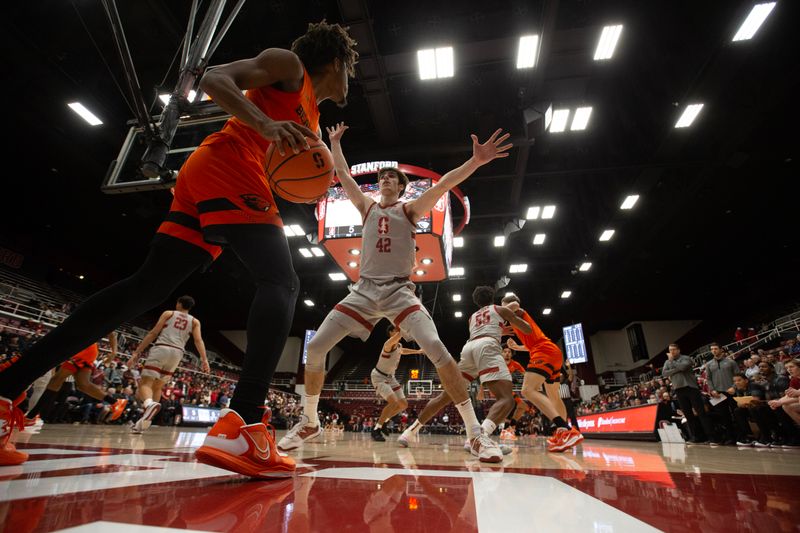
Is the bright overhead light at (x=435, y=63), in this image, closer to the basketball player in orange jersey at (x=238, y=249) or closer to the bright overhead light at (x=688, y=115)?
the bright overhead light at (x=688, y=115)

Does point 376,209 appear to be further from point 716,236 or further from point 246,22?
point 716,236

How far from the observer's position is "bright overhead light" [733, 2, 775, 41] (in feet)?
18.9

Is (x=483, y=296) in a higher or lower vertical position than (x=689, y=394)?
higher

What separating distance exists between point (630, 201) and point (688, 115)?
3.09 m

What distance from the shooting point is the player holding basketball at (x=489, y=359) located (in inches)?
146

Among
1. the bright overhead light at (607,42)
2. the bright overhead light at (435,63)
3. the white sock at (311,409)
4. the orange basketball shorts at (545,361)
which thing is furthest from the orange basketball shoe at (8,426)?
the bright overhead light at (607,42)

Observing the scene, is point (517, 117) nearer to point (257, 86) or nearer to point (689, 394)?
point (689, 394)

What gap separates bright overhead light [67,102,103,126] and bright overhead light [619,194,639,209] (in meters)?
13.1

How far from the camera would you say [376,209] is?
9.06 ft

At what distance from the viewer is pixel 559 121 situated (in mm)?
7578

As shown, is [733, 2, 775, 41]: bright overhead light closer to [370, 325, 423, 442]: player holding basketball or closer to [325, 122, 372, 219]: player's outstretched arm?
[325, 122, 372, 219]: player's outstretched arm

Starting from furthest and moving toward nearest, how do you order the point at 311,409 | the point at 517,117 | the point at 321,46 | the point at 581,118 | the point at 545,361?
the point at 581,118, the point at 517,117, the point at 545,361, the point at 311,409, the point at 321,46

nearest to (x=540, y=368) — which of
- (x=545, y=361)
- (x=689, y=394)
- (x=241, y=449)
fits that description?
(x=545, y=361)

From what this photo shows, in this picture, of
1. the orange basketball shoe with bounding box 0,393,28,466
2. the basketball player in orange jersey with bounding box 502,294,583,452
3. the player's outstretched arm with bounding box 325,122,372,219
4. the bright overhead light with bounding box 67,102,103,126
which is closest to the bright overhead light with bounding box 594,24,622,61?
the basketball player in orange jersey with bounding box 502,294,583,452
